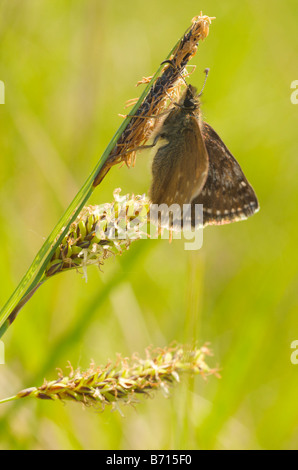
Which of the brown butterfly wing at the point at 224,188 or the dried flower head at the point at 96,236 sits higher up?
the brown butterfly wing at the point at 224,188

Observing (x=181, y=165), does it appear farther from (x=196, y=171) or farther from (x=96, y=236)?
(x=96, y=236)

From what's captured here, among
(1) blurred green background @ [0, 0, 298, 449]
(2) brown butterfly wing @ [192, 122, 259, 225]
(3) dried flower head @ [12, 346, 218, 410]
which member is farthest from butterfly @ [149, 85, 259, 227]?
(3) dried flower head @ [12, 346, 218, 410]

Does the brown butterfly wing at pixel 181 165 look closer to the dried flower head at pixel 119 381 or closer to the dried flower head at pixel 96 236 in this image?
the dried flower head at pixel 96 236

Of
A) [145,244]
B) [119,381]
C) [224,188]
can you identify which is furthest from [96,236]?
[224,188]

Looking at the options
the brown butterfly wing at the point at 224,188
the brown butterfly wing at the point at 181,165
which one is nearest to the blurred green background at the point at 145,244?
the brown butterfly wing at the point at 181,165

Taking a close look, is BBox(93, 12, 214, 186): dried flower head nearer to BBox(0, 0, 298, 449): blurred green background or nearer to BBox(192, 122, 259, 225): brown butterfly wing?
BBox(0, 0, 298, 449): blurred green background

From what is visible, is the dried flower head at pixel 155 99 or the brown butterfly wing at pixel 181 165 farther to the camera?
the brown butterfly wing at pixel 181 165
